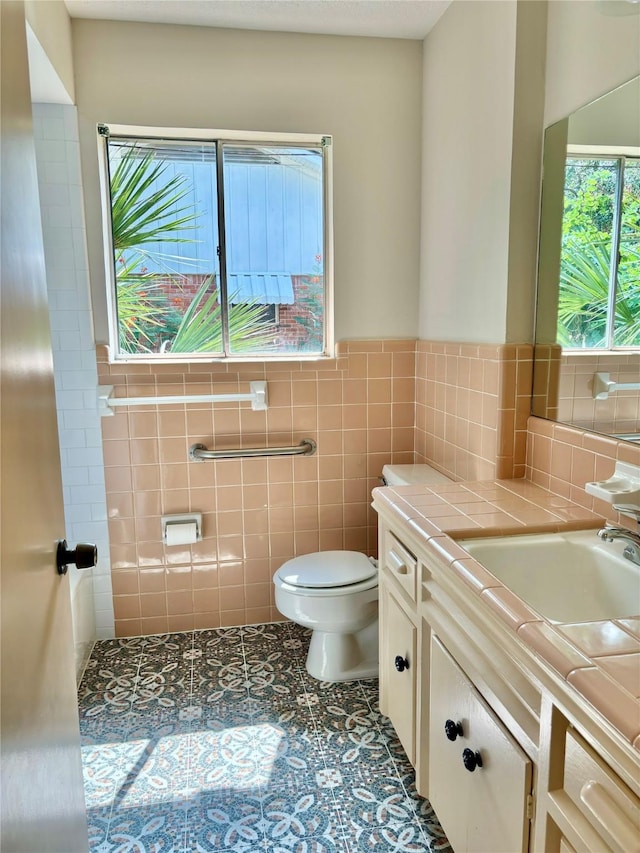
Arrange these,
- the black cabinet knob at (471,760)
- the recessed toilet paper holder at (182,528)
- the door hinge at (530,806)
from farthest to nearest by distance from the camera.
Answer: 1. the recessed toilet paper holder at (182,528)
2. the black cabinet knob at (471,760)
3. the door hinge at (530,806)

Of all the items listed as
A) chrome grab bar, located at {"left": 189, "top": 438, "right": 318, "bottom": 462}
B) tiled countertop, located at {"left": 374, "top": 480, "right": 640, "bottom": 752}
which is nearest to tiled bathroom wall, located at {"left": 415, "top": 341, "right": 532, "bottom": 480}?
tiled countertop, located at {"left": 374, "top": 480, "right": 640, "bottom": 752}

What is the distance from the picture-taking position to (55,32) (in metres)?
2.05

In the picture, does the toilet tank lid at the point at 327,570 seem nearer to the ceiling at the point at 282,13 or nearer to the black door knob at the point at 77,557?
the black door knob at the point at 77,557

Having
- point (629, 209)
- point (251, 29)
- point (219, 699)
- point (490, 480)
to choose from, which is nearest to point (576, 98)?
point (629, 209)

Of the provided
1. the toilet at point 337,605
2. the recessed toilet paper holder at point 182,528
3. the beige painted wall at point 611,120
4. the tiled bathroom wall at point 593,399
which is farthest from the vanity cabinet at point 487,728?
the beige painted wall at point 611,120

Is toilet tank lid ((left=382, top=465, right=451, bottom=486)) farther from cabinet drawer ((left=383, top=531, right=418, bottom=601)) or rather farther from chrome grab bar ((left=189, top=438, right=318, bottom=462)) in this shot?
cabinet drawer ((left=383, top=531, right=418, bottom=601))

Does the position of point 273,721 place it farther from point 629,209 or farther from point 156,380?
point 629,209

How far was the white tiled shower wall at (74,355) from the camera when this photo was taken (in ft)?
7.65

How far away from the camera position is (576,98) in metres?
1.70

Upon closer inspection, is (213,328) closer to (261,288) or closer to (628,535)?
(261,288)

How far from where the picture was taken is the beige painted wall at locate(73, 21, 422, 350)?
2334mm

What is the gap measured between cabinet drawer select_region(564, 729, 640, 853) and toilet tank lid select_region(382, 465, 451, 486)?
1.43 m

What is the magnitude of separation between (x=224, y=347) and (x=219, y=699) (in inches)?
56.9

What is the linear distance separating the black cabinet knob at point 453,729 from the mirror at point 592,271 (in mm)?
815
